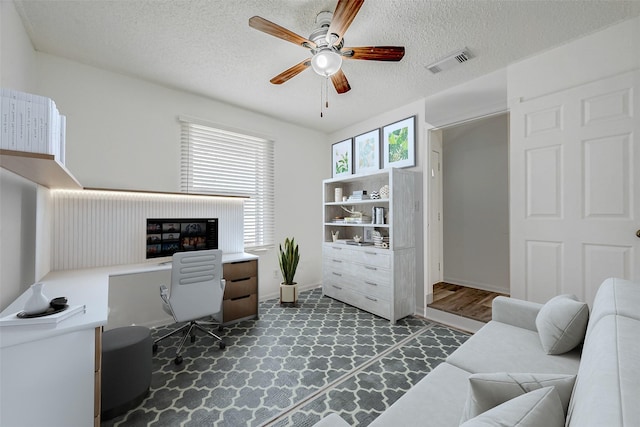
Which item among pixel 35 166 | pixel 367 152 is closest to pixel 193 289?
pixel 35 166

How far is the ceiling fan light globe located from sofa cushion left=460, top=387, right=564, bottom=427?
1.98 metres

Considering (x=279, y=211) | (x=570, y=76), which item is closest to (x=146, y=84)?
(x=279, y=211)

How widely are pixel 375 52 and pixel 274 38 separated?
0.86 meters

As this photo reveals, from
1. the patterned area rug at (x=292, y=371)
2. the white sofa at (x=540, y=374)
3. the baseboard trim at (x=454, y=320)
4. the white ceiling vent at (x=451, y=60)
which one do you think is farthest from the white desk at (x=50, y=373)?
the white ceiling vent at (x=451, y=60)

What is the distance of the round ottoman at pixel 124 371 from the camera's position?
5.11 ft

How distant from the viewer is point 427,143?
3.21 meters

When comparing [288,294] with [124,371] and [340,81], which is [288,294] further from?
[340,81]

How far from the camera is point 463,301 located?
3.42 meters

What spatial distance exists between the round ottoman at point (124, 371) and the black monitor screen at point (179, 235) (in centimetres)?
120

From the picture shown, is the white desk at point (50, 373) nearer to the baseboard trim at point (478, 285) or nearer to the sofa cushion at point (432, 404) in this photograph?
the sofa cushion at point (432, 404)

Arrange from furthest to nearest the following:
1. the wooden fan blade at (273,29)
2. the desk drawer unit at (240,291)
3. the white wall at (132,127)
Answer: the desk drawer unit at (240,291), the white wall at (132,127), the wooden fan blade at (273,29)

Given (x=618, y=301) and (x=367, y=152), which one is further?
(x=367, y=152)

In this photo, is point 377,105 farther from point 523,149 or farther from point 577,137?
point 577,137

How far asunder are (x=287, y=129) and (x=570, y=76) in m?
3.24
